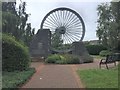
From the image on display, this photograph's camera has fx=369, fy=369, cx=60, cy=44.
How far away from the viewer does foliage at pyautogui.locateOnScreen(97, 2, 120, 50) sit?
44.1 meters

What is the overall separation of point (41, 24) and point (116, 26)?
935cm

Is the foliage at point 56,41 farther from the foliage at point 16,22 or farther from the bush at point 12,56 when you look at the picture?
the bush at point 12,56

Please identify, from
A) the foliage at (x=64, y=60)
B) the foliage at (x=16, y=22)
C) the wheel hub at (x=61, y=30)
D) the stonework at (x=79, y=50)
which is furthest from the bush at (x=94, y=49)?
the foliage at (x=64, y=60)

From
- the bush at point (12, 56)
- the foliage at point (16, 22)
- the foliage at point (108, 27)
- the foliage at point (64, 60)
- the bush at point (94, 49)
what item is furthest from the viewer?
the bush at point (94, 49)

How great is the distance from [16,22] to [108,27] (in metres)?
24.1

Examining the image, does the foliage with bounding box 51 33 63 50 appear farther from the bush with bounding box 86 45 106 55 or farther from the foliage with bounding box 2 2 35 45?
the bush with bounding box 86 45 106 55

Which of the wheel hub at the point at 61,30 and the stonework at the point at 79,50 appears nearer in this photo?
the stonework at the point at 79,50

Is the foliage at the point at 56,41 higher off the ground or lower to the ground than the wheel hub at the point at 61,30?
lower

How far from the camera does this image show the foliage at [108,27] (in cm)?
4408

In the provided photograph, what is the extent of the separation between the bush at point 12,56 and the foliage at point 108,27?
24.8 metres

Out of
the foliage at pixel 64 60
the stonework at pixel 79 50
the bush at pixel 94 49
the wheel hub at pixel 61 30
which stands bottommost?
the bush at pixel 94 49

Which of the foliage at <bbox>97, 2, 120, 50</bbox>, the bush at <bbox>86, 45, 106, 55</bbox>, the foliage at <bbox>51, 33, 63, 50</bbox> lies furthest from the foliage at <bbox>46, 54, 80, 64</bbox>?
the bush at <bbox>86, 45, 106, 55</bbox>

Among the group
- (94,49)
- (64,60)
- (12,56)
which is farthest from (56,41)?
(12,56)

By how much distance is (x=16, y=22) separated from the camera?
28.8 metres
